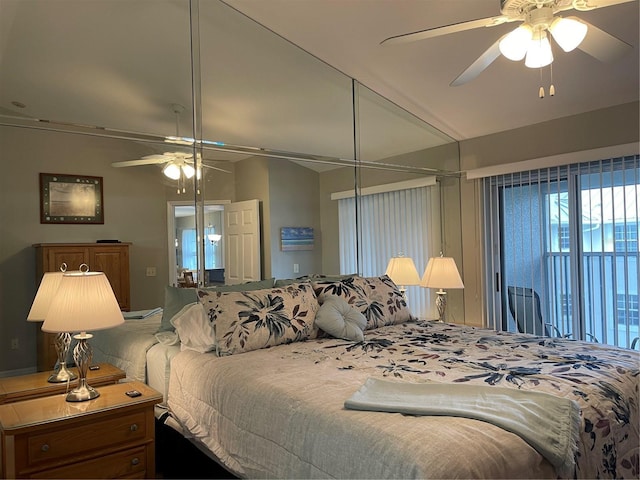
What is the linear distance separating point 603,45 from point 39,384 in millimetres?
3297

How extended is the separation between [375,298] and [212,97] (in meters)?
1.95

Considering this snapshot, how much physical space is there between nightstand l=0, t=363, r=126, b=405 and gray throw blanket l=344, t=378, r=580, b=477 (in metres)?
1.51

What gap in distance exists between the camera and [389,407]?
157 centimetres

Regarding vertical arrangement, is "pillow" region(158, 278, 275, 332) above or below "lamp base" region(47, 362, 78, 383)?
above

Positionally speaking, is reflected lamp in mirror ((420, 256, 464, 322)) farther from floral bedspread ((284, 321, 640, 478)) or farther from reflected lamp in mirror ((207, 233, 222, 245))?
reflected lamp in mirror ((207, 233, 222, 245))

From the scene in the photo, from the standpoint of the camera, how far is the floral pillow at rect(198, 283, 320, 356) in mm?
2504

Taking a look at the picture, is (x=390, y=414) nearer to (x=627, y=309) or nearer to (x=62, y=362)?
(x=62, y=362)

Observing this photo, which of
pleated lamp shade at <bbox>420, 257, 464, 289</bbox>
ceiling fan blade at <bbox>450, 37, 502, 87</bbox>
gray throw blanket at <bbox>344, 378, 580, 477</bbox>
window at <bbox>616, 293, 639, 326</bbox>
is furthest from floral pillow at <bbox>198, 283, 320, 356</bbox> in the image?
window at <bbox>616, 293, 639, 326</bbox>

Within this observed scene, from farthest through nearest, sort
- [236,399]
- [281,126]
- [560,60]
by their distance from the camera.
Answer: [281,126] → [560,60] → [236,399]

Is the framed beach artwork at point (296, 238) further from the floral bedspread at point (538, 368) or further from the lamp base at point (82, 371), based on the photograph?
the lamp base at point (82, 371)

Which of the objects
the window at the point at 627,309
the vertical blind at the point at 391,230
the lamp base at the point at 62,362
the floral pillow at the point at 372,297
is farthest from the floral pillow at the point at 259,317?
the window at the point at 627,309

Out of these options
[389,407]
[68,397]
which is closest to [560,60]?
[389,407]

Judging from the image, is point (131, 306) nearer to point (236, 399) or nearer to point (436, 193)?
point (236, 399)

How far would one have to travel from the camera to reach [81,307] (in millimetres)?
1983
